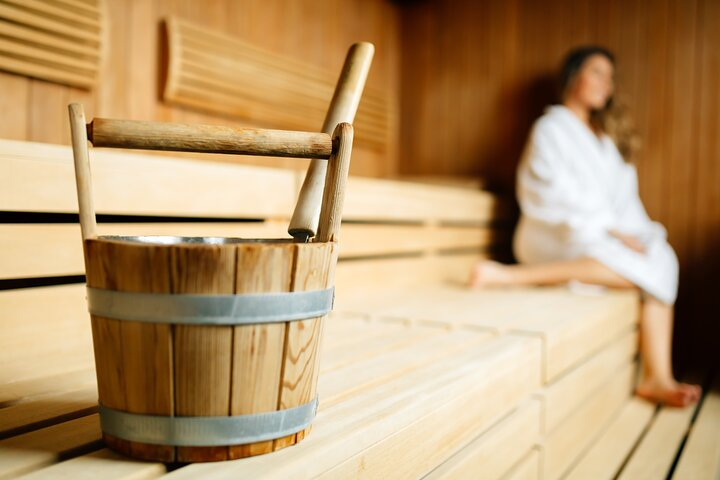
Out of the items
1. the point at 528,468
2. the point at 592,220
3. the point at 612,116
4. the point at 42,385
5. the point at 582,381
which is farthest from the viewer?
the point at 612,116

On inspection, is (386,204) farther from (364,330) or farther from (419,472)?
(419,472)

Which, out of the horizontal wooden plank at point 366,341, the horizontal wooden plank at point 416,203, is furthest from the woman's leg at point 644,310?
the horizontal wooden plank at point 366,341

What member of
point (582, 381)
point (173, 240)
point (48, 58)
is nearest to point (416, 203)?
point (582, 381)

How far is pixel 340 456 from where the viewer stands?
0.83m

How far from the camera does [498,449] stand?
1.31 m

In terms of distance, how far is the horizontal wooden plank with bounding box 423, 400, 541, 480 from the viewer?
3.79ft

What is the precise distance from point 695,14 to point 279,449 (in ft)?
10.7

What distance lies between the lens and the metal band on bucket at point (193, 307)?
2.30 ft

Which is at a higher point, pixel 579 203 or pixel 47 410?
pixel 579 203

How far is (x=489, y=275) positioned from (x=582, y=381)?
845 mm

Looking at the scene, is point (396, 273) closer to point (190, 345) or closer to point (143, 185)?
point (143, 185)

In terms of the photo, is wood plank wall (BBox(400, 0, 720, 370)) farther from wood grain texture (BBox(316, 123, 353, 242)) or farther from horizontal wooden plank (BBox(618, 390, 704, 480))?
wood grain texture (BBox(316, 123, 353, 242))

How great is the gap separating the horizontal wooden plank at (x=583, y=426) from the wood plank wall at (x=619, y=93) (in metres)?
1.08

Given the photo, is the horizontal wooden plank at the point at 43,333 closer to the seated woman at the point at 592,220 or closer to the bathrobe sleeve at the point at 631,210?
the seated woman at the point at 592,220
